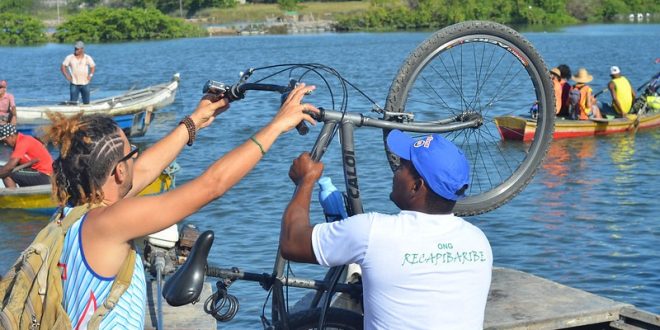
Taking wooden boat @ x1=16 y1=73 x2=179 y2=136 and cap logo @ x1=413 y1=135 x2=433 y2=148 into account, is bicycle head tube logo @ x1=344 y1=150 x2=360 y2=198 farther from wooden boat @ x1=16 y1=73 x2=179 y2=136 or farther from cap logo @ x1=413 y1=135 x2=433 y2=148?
wooden boat @ x1=16 y1=73 x2=179 y2=136

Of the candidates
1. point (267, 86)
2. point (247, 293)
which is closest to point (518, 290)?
point (267, 86)

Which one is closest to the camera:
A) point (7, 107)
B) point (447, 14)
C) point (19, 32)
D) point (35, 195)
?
point (35, 195)

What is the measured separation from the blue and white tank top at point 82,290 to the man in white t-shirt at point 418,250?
747 mm

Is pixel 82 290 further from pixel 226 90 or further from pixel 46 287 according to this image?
pixel 226 90

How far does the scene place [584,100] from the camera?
20.1m

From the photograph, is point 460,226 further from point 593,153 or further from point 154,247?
point 593,153

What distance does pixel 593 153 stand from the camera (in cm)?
1908

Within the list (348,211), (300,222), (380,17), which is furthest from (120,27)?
(300,222)

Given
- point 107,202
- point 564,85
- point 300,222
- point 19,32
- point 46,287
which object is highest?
point 107,202

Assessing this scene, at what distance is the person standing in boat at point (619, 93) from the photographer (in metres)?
20.5

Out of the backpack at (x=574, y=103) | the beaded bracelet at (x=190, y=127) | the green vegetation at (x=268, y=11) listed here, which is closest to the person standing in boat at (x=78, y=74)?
the backpack at (x=574, y=103)

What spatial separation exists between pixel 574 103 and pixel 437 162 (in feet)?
54.9

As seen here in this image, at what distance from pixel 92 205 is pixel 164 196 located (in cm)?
31

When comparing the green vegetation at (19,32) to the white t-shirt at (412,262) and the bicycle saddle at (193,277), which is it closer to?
the bicycle saddle at (193,277)
